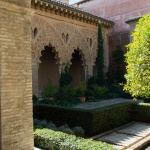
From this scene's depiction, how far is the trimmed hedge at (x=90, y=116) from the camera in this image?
7.25m

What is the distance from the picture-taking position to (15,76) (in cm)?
431

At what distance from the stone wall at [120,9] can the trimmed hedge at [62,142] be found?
1512 cm

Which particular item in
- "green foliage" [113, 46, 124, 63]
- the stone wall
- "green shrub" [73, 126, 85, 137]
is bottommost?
"green shrub" [73, 126, 85, 137]

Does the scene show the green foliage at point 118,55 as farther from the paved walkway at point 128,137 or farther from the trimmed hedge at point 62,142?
the trimmed hedge at point 62,142

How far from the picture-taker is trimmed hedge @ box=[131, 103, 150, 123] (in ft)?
29.3

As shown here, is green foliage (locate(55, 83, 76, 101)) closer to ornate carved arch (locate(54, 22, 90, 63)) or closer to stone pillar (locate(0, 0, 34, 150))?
ornate carved arch (locate(54, 22, 90, 63))

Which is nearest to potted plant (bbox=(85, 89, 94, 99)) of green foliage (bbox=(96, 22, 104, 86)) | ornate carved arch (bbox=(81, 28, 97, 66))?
green foliage (bbox=(96, 22, 104, 86))

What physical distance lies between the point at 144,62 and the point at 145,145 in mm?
2414

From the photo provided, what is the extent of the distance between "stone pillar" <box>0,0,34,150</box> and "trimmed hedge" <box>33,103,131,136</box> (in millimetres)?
2958

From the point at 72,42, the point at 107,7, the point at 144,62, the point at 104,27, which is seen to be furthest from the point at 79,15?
the point at 144,62

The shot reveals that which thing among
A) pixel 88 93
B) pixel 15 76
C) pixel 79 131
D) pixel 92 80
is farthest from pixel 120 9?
pixel 15 76

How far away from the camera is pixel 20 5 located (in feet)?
14.5

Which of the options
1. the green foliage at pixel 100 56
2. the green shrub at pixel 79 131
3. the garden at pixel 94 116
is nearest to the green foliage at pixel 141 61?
the garden at pixel 94 116

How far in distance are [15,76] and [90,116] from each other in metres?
3.57
